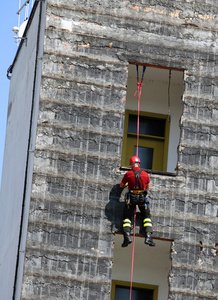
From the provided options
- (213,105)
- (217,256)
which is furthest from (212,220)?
(213,105)

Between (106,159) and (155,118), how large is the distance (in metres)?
3.15

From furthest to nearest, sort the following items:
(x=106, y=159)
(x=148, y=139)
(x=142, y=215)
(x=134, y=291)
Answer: (x=148, y=139) → (x=134, y=291) → (x=106, y=159) → (x=142, y=215)

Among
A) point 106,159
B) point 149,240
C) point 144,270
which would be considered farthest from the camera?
point 144,270

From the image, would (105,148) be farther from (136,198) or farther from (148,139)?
(148,139)

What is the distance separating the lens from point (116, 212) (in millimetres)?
25875

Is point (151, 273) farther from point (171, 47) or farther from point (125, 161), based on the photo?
point (171, 47)

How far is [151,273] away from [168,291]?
147 cm

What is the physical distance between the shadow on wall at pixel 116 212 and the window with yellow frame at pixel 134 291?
237 cm

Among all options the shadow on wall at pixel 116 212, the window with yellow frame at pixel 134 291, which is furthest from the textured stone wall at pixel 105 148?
the window with yellow frame at pixel 134 291

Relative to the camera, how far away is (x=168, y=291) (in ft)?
86.0

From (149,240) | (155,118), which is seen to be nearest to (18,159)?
(155,118)

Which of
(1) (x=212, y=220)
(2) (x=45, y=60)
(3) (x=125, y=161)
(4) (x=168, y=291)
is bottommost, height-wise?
(4) (x=168, y=291)

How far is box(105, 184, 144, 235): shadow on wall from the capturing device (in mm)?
25828

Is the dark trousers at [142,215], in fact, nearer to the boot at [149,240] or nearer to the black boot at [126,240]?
the boot at [149,240]
